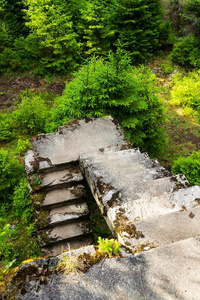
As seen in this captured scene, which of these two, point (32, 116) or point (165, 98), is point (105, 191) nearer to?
point (32, 116)

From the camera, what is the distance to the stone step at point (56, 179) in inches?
181

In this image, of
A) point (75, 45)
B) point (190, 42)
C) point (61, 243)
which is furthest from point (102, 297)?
point (190, 42)

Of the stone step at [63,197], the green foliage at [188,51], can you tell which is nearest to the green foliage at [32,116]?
the stone step at [63,197]

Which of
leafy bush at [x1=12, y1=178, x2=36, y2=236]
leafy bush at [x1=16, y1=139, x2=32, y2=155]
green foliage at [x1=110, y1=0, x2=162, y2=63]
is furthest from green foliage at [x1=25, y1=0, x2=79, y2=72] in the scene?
leafy bush at [x1=12, y1=178, x2=36, y2=236]

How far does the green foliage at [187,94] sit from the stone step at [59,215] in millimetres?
6500

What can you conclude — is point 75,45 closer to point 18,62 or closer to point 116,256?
point 18,62

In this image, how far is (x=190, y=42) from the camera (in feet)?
34.1

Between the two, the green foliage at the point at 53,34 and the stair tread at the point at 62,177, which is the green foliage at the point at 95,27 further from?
the stair tread at the point at 62,177

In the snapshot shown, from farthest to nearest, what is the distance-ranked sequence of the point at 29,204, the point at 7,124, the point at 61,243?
the point at 7,124 < the point at 29,204 < the point at 61,243

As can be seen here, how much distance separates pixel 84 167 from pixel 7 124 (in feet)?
13.5

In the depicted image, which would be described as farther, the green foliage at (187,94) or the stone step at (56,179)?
the green foliage at (187,94)

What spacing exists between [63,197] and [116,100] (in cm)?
258

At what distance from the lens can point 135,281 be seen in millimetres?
2229

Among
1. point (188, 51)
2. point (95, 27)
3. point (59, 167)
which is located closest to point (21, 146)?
point (59, 167)
